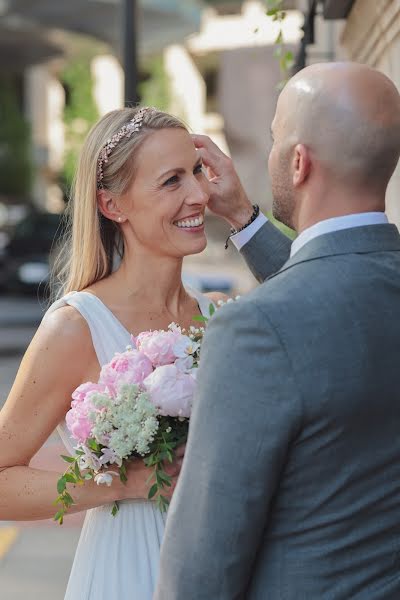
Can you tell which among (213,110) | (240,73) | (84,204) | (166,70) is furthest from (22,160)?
(84,204)

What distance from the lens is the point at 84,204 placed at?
301cm

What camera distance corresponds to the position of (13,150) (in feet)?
125

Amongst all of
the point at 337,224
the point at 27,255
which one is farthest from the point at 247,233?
the point at 27,255

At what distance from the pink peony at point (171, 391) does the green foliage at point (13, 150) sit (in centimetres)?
3622

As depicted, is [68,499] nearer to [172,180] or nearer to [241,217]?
[172,180]

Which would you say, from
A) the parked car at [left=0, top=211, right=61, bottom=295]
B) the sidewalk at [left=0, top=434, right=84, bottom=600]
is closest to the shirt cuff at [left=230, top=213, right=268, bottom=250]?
the sidewalk at [left=0, top=434, right=84, bottom=600]

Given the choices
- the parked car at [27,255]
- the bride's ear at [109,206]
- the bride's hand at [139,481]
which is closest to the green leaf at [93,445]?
the bride's hand at [139,481]

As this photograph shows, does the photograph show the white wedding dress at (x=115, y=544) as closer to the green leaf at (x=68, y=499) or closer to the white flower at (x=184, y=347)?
the green leaf at (x=68, y=499)

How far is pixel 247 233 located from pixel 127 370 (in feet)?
2.94

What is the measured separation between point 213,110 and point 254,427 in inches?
1682

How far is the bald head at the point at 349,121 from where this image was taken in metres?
1.75

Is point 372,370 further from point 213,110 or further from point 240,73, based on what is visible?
point 213,110

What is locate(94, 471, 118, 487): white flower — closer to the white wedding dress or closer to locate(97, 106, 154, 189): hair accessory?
the white wedding dress

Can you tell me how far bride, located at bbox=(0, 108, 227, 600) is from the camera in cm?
266
